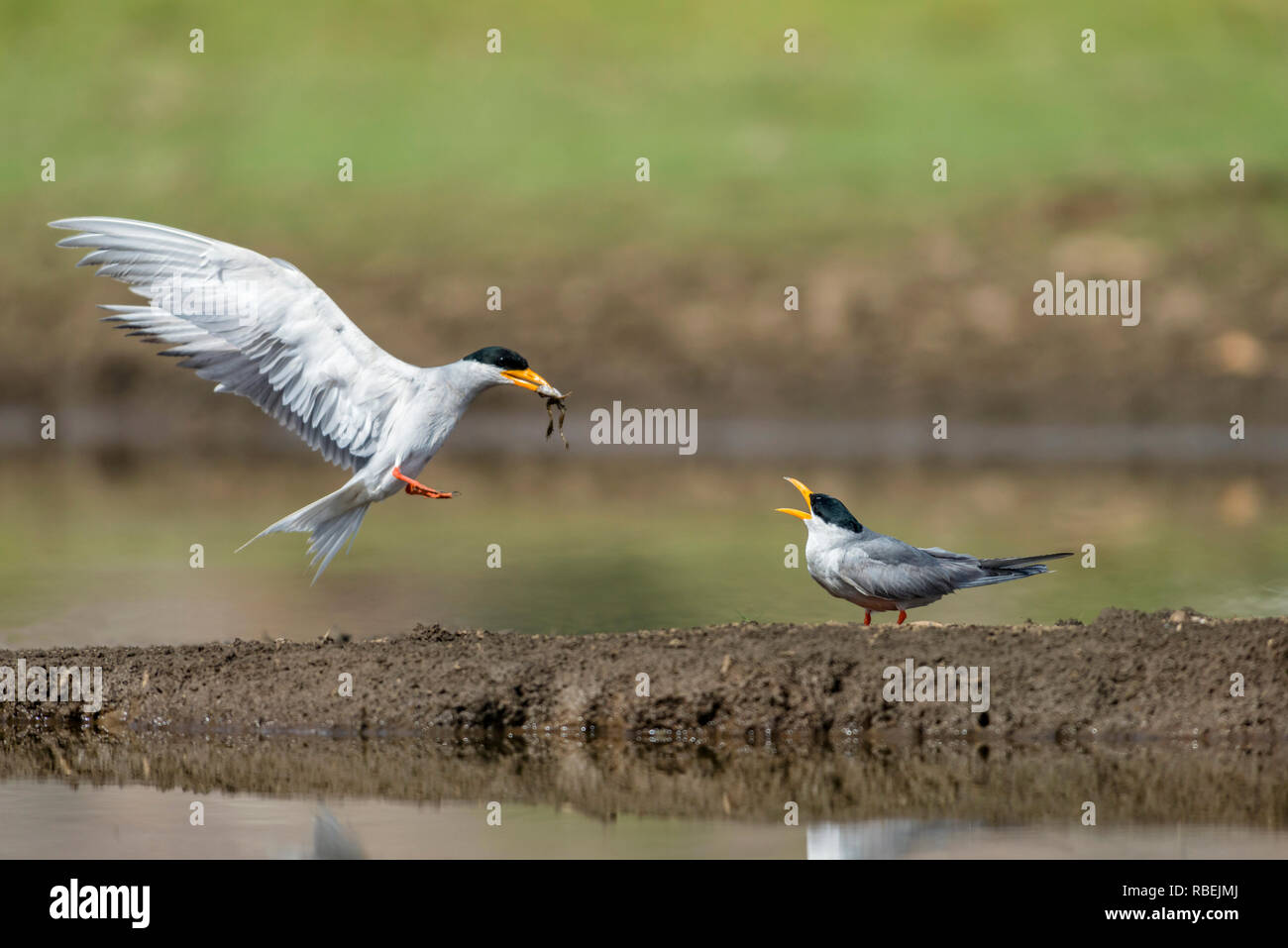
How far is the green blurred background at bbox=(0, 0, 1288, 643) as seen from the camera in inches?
644

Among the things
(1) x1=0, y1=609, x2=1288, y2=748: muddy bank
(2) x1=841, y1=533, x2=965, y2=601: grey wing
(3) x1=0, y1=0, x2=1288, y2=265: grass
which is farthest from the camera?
(3) x1=0, y1=0, x2=1288, y2=265: grass

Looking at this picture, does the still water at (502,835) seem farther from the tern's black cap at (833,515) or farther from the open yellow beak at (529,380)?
the tern's black cap at (833,515)

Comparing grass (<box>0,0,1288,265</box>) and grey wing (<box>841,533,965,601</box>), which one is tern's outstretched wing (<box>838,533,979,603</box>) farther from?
grass (<box>0,0,1288,265</box>)

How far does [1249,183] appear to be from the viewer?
131 feet

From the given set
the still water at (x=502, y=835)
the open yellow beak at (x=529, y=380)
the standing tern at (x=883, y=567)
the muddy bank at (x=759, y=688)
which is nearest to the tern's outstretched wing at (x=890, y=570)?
the standing tern at (x=883, y=567)

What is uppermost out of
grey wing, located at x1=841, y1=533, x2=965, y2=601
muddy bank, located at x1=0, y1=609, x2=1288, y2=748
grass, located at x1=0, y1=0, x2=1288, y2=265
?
grass, located at x1=0, y1=0, x2=1288, y2=265

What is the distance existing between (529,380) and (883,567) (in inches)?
91.3

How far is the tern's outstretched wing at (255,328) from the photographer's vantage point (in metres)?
9.85

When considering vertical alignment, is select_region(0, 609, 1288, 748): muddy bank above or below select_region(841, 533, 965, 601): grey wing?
below

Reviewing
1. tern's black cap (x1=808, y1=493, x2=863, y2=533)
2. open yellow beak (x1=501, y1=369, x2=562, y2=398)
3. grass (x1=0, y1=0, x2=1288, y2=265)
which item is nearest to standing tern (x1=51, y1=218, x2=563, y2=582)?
open yellow beak (x1=501, y1=369, x2=562, y2=398)

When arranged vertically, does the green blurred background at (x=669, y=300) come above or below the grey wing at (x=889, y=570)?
above

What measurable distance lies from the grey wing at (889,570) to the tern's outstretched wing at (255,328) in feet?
9.17

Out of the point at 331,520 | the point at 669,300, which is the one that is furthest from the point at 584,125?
the point at 331,520

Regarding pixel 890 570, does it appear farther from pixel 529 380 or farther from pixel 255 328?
pixel 255 328
